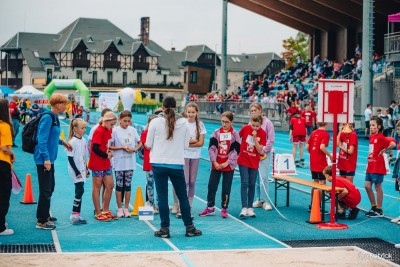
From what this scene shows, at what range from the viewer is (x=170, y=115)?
9.94 meters

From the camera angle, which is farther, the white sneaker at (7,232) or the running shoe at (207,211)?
the running shoe at (207,211)

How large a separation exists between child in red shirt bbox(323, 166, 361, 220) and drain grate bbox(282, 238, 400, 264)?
1754 millimetres

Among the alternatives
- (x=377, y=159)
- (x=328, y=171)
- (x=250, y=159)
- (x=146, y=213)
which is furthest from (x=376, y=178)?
(x=146, y=213)

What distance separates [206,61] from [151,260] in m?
111

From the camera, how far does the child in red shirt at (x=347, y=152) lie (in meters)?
12.5

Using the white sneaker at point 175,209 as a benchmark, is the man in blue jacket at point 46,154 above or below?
above

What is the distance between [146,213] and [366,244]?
355 cm

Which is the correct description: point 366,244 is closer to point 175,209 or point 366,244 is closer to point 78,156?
point 175,209

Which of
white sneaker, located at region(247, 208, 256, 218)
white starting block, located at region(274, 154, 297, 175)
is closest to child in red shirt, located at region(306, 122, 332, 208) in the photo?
white sneaker, located at region(247, 208, 256, 218)

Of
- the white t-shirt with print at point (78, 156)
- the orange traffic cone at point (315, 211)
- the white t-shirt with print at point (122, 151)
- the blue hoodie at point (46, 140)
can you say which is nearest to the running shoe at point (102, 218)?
the white t-shirt with print at point (78, 156)

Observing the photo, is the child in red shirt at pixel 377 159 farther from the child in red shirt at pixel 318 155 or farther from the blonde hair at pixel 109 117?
the blonde hair at pixel 109 117

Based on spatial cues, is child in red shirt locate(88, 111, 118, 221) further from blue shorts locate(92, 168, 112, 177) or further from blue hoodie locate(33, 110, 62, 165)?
blue hoodie locate(33, 110, 62, 165)

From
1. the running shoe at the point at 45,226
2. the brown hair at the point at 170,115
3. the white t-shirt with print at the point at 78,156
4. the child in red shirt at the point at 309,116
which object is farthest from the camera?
the child in red shirt at the point at 309,116

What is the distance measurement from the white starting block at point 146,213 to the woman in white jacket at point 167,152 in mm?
1343
